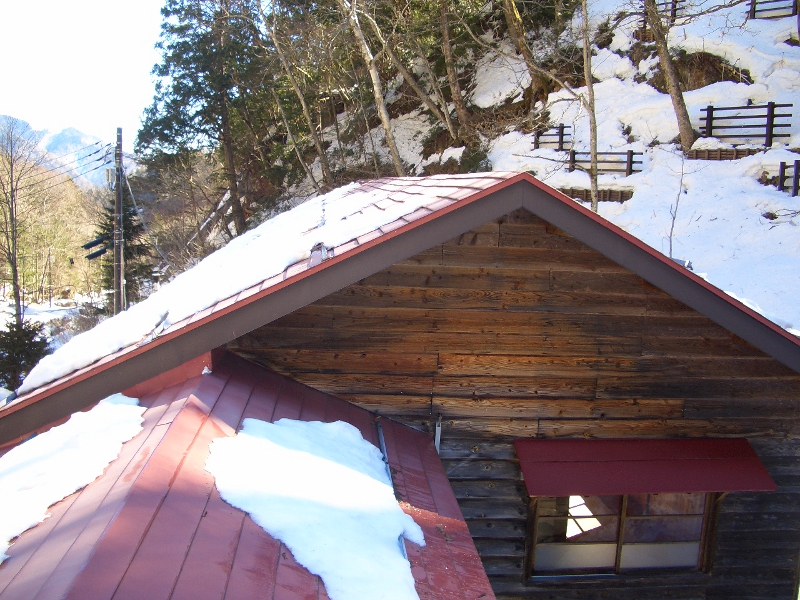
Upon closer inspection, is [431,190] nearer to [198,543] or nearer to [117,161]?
[198,543]

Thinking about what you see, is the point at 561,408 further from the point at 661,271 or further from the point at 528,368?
the point at 661,271

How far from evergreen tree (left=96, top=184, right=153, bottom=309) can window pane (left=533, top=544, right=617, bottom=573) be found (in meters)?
29.0

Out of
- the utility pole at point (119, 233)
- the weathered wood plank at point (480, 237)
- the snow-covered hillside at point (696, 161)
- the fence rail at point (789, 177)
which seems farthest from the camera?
the utility pole at point (119, 233)

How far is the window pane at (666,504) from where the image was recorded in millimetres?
5004

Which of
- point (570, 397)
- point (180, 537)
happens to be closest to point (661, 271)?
point (570, 397)

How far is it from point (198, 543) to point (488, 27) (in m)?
29.7

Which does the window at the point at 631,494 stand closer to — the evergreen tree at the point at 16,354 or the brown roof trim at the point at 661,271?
the brown roof trim at the point at 661,271

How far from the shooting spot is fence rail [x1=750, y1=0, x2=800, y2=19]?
21.5m

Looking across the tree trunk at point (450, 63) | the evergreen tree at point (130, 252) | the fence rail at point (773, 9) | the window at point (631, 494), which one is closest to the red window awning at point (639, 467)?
the window at point (631, 494)

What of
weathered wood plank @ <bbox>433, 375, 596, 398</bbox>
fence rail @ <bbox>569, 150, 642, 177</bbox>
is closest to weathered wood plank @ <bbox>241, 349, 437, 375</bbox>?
weathered wood plank @ <bbox>433, 375, 596, 398</bbox>

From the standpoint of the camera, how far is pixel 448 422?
4676 mm

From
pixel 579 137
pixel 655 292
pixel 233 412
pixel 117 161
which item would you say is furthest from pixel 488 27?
pixel 233 412

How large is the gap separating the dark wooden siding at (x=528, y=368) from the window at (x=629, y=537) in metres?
0.12

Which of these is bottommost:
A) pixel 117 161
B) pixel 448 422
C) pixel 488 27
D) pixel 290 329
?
pixel 448 422
